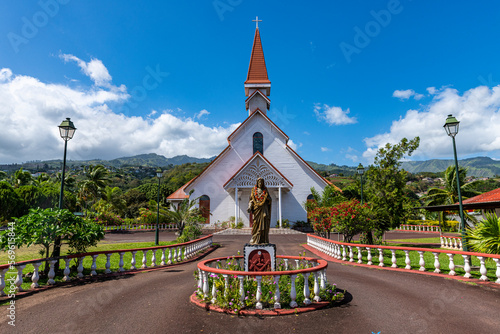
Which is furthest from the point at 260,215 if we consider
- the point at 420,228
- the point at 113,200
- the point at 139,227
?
the point at 113,200

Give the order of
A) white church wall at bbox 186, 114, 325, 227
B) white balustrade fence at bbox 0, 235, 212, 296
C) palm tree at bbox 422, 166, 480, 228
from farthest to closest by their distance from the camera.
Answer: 1. palm tree at bbox 422, 166, 480, 228
2. white church wall at bbox 186, 114, 325, 227
3. white balustrade fence at bbox 0, 235, 212, 296

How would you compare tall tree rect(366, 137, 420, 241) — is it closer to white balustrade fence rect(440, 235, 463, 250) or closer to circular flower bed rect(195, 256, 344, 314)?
white balustrade fence rect(440, 235, 463, 250)

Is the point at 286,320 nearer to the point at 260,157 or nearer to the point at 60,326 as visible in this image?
A: the point at 60,326

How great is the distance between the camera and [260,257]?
7.62m

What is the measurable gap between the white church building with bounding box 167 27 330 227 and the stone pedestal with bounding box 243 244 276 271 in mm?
19381

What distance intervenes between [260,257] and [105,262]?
28.0ft

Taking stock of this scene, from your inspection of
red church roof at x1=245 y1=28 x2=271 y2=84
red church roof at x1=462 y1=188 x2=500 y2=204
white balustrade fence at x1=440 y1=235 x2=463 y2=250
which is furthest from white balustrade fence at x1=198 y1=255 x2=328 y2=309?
red church roof at x1=245 y1=28 x2=271 y2=84

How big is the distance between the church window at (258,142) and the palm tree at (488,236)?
23585 mm

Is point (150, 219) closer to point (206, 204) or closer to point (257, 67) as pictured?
point (206, 204)

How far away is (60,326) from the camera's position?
5.12 m

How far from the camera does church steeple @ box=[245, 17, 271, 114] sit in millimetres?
34562

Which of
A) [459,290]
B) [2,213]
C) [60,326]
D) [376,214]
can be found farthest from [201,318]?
[2,213]

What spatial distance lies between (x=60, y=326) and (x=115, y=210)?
34929 millimetres

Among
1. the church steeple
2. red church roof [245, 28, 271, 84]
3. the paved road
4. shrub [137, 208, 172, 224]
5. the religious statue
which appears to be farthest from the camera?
red church roof [245, 28, 271, 84]
